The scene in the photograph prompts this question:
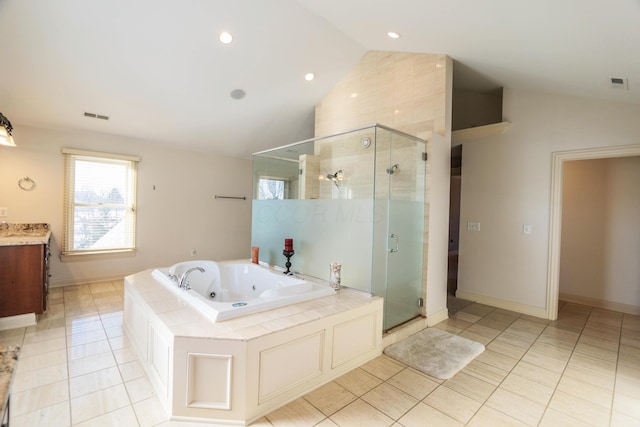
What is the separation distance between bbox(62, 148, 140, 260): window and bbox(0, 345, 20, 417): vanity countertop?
4.40m

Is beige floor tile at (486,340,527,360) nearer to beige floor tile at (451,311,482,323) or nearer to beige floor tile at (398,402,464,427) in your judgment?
beige floor tile at (451,311,482,323)

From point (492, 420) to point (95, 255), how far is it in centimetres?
528

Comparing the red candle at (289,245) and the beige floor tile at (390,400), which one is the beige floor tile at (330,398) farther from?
the red candle at (289,245)

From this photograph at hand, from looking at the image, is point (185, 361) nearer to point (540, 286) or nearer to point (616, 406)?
point (616, 406)

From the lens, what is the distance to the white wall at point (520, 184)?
3.17 meters

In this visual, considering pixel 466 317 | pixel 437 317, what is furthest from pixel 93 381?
pixel 466 317

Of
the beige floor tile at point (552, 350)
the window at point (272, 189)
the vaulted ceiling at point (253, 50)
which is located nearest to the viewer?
the vaulted ceiling at point (253, 50)

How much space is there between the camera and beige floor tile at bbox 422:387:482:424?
183cm

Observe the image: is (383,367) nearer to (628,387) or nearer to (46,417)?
(628,387)

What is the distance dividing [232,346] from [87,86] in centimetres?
364

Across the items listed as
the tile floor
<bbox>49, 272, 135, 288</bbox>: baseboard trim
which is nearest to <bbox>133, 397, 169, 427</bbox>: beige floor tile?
the tile floor

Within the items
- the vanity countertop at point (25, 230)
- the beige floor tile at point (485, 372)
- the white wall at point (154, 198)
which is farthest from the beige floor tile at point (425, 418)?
the white wall at point (154, 198)

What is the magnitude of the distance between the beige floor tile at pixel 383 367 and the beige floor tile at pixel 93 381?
1.83 metres

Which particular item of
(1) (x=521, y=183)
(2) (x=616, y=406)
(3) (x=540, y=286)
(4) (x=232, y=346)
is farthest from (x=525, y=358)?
(4) (x=232, y=346)
